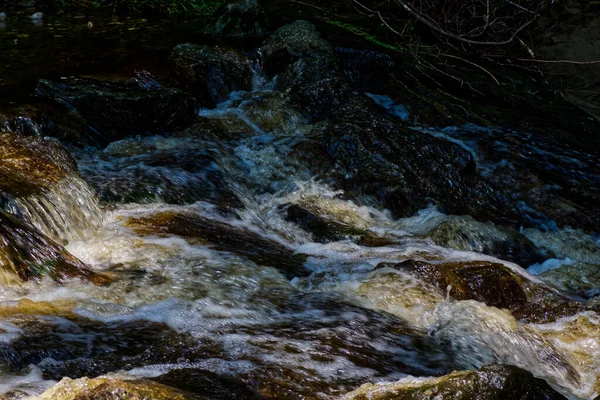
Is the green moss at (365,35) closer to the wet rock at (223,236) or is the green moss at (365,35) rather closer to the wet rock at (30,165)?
the wet rock at (223,236)

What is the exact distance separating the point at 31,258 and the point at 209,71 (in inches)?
188

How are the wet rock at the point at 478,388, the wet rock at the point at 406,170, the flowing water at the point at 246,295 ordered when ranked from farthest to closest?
the wet rock at the point at 406,170, the flowing water at the point at 246,295, the wet rock at the point at 478,388

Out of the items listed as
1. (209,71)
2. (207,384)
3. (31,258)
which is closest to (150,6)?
(209,71)

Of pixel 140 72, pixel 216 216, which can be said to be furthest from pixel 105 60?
pixel 216 216

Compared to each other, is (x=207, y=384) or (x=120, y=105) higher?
(x=120, y=105)

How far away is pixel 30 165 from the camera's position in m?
4.56

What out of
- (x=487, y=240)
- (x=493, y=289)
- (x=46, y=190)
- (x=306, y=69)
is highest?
(x=306, y=69)

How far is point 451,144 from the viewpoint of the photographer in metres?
6.77

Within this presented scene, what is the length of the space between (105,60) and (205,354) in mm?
5565

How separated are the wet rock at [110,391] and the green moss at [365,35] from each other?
25.9 ft

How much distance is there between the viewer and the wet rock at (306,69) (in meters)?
7.83

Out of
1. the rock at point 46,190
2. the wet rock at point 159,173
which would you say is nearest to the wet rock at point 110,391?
the rock at point 46,190

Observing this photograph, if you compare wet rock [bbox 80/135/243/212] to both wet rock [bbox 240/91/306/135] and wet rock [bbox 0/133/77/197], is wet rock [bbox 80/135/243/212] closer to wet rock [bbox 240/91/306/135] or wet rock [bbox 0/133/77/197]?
wet rock [bbox 0/133/77/197]

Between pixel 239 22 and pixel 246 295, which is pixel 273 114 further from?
pixel 246 295
